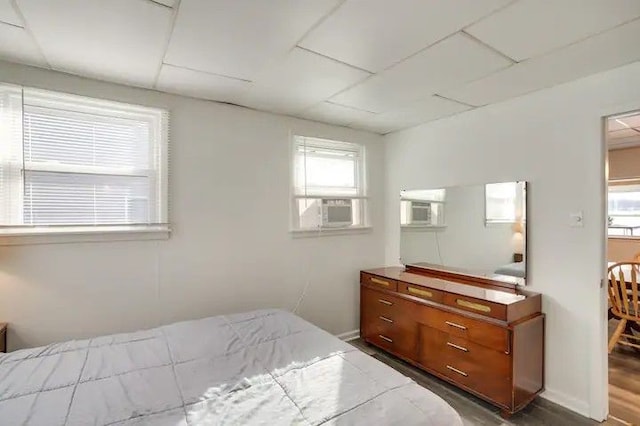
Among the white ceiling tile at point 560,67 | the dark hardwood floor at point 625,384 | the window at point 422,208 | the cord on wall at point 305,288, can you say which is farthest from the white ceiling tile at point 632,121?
the cord on wall at point 305,288

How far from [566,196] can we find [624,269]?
2567 millimetres

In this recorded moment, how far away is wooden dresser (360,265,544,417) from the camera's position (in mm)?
2279

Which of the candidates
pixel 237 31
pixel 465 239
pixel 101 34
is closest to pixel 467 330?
pixel 465 239

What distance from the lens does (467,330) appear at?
2.51m

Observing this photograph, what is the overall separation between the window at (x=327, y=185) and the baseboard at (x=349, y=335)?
119 cm

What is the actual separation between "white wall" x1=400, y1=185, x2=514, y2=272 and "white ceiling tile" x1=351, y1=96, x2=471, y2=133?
0.75 metres

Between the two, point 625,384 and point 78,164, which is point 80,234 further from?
point 625,384

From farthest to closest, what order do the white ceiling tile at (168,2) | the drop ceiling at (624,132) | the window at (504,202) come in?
1. the drop ceiling at (624,132)
2. the window at (504,202)
3. the white ceiling tile at (168,2)

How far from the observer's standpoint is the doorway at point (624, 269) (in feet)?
8.23

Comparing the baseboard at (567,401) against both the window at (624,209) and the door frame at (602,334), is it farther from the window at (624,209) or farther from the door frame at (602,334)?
the window at (624,209)

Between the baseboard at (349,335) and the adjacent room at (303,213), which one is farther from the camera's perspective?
the baseboard at (349,335)

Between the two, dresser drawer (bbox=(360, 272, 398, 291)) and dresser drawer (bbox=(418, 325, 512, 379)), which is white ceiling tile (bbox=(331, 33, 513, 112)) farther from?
dresser drawer (bbox=(418, 325, 512, 379))

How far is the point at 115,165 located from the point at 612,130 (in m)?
5.02

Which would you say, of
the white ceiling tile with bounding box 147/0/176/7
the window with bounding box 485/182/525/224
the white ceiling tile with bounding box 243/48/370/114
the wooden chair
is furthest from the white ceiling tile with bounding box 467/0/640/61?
the wooden chair
